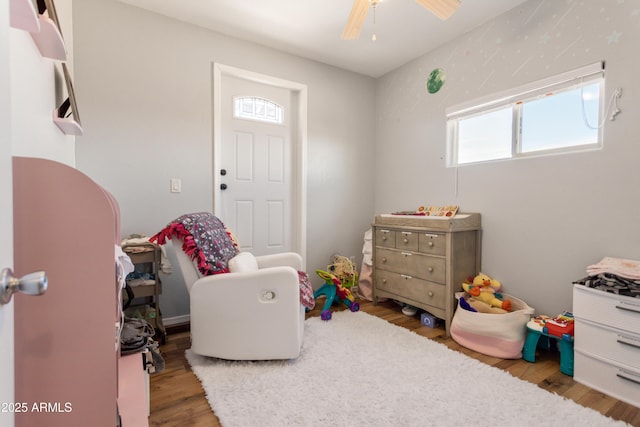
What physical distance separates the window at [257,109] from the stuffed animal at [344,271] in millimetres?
1608

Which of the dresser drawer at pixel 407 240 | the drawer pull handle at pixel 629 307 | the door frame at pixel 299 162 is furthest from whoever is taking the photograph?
the door frame at pixel 299 162

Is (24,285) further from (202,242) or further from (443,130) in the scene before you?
(443,130)

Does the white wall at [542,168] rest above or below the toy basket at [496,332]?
above

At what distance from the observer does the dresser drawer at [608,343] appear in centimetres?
154

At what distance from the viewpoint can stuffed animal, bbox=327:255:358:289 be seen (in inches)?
125

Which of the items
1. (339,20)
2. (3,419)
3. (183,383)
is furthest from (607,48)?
(183,383)

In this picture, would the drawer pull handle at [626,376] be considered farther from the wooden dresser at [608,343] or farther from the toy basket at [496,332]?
the toy basket at [496,332]

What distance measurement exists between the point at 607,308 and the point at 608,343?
0.60 ft

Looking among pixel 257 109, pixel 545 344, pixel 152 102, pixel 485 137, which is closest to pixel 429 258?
pixel 545 344

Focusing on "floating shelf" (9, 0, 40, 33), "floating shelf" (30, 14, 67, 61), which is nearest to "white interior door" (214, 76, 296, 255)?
"floating shelf" (30, 14, 67, 61)

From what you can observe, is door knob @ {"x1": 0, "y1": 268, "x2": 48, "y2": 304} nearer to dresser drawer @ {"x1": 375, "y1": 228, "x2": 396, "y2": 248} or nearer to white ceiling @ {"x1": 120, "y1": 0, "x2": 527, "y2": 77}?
white ceiling @ {"x1": 120, "y1": 0, "x2": 527, "y2": 77}

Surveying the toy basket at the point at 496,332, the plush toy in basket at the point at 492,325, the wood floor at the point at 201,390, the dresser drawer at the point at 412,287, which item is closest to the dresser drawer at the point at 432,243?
the dresser drawer at the point at 412,287

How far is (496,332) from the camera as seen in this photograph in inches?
78.4

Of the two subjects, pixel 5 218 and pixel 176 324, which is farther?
pixel 176 324
